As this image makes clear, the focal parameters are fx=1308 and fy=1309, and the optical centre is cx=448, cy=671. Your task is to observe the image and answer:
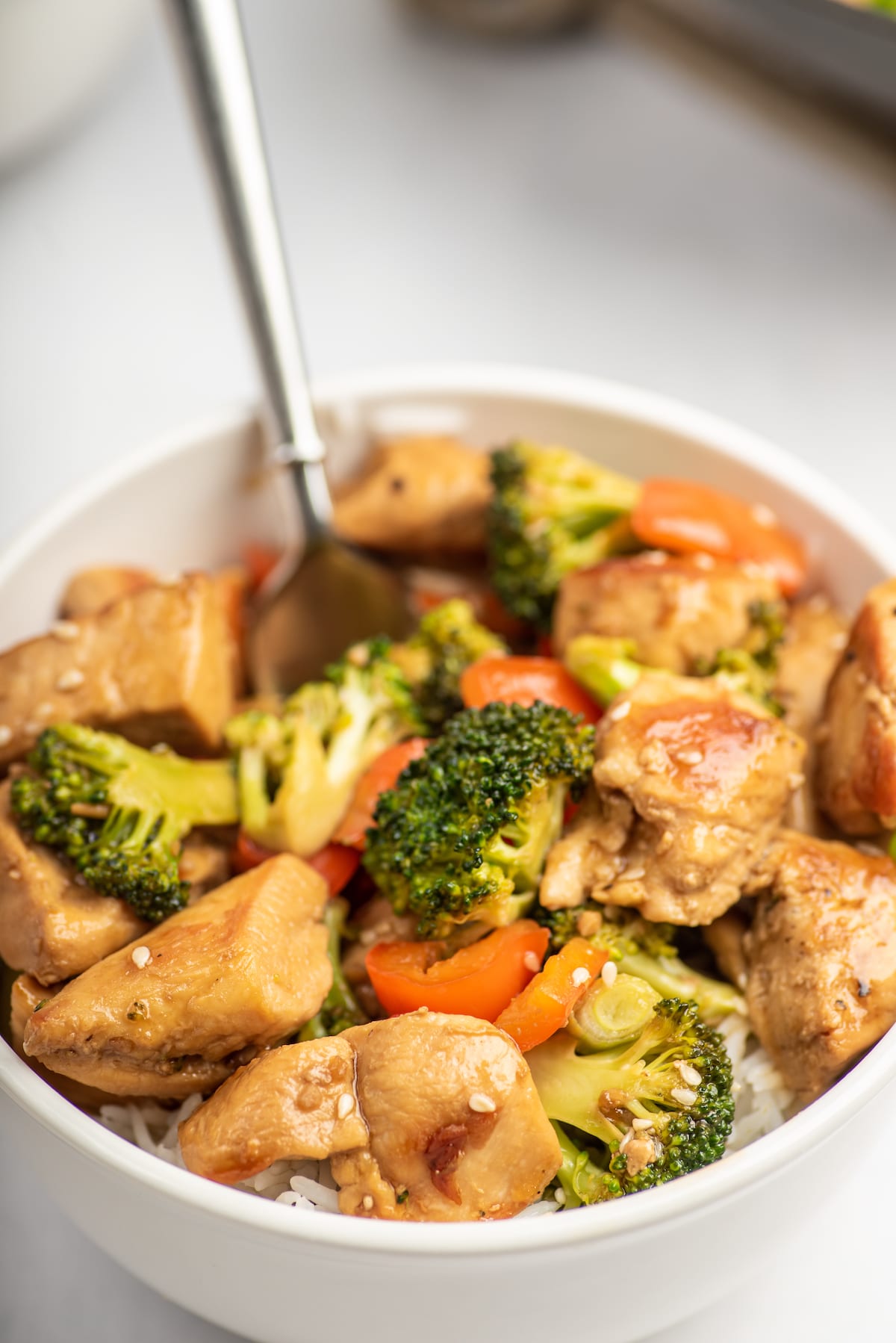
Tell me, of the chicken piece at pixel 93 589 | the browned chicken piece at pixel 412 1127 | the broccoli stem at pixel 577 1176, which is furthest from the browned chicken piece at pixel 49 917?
the broccoli stem at pixel 577 1176

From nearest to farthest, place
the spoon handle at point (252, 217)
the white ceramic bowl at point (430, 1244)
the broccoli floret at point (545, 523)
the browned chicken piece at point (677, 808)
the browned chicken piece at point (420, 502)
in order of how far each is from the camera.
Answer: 1. the white ceramic bowl at point (430, 1244)
2. the browned chicken piece at point (677, 808)
3. the spoon handle at point (252, 217)
4. the broccoli floret at point (545, 523)
5. the browned chicken piece at point (420, 502)

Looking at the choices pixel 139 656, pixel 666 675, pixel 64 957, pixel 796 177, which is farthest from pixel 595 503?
pixel 796 177

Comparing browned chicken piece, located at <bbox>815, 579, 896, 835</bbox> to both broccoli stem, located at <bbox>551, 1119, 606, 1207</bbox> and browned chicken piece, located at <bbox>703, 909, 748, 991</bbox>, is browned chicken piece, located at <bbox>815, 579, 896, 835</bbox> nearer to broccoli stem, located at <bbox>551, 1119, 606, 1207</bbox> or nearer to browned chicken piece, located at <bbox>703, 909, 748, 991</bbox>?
browned chicken piece, located at <bbox>703, 909, 748, 991</bbox>

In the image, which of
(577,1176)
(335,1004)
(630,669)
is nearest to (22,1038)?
(335,1004)

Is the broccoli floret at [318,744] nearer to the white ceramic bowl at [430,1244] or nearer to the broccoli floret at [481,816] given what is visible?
the broccoli floret at [481,816]

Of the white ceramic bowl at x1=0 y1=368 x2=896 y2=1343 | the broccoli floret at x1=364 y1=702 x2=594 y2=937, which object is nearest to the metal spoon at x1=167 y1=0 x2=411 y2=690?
the broccoli floret at x1=364 y1=702 x2=594 y2=937

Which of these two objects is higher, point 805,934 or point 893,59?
point 893,59

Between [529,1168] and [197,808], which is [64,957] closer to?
[197,808]
